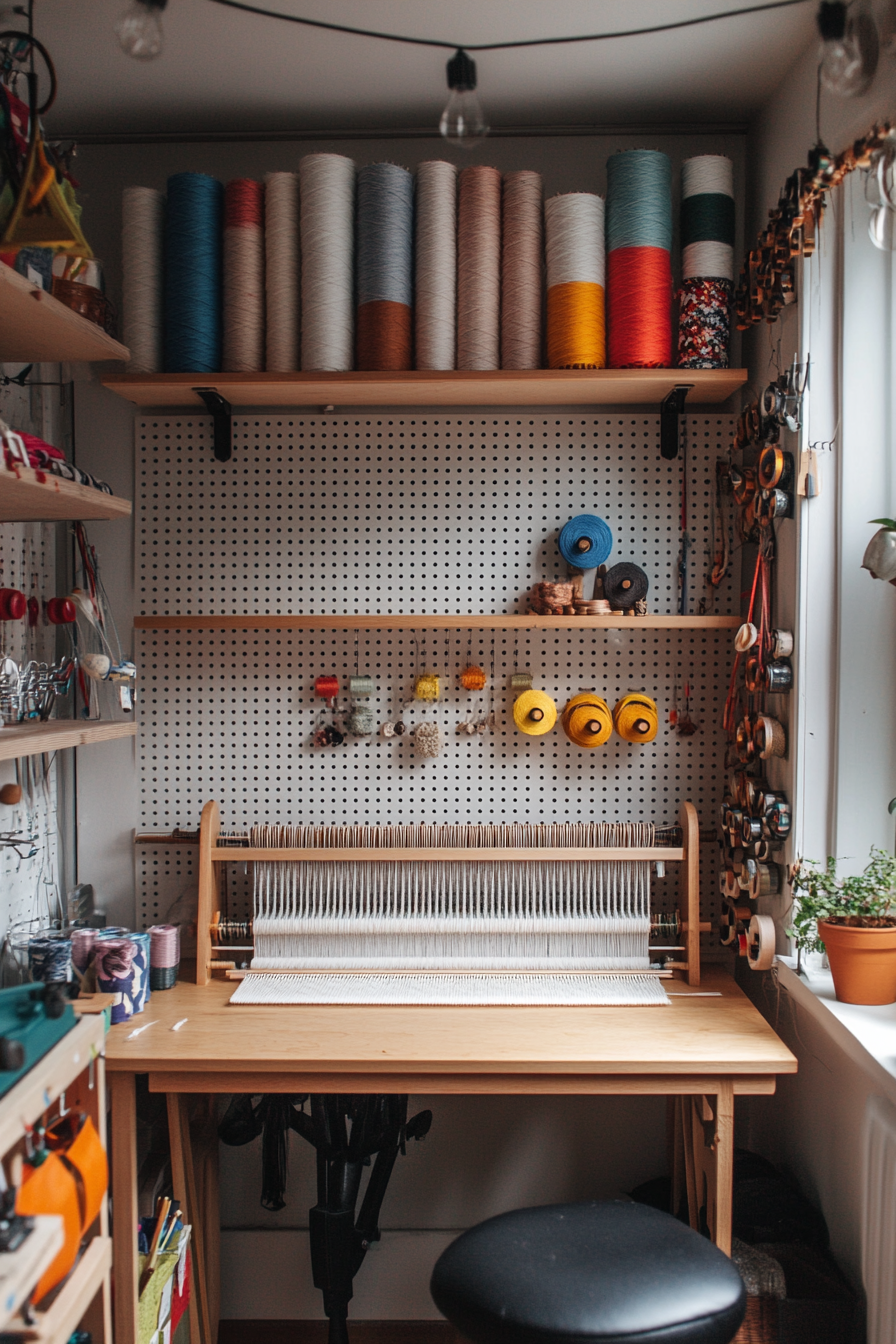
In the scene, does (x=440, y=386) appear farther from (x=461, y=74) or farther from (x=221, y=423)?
(x=461, y=74)

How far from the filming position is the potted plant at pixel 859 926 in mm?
1703

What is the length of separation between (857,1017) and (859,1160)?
304 millimetres

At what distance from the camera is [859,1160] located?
5.72 ft

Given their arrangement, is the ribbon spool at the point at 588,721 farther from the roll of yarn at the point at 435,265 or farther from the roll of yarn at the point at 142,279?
the roll of yarn at the point at 142,279

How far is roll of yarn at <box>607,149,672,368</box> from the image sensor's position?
2.11m

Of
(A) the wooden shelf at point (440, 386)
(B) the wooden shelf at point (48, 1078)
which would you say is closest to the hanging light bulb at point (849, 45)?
(A) the wooden shelf at point (440, 386)

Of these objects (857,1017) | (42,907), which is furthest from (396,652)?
(857,1017)

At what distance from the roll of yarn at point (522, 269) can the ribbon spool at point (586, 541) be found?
1.28 feet

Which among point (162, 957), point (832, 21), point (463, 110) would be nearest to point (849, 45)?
point (832, 21)

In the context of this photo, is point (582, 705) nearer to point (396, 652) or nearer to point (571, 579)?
point (571, 579)

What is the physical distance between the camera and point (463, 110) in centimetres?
125

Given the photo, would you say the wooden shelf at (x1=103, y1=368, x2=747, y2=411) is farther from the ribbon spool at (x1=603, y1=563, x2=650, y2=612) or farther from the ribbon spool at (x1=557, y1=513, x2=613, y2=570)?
the ribbon spool at (x1=603, y1=563, x2=650, y2=612)

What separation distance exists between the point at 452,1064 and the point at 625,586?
1.16 meters

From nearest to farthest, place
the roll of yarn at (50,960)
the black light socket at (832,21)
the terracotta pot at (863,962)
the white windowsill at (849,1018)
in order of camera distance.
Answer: the black light socket at (832,21)
the white windowsill at (849,1018)
the terracotta pot at (863,962)
the roll of yarn at (50,960)
